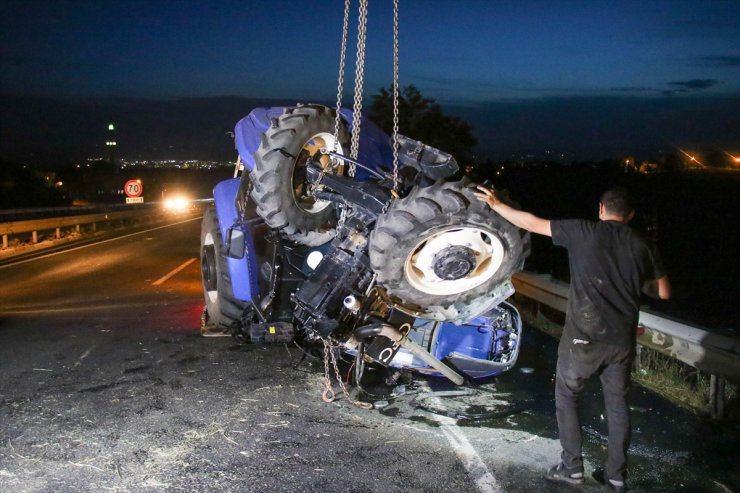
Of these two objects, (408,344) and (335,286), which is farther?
(408,344)

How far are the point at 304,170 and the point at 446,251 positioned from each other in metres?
2.18

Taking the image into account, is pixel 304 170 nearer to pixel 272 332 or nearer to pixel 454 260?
pixel 272 332

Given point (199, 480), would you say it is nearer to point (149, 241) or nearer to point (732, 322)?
point (732, 322)

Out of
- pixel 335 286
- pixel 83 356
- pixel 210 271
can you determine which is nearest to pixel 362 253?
pixel 335 286

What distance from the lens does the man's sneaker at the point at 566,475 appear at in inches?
165

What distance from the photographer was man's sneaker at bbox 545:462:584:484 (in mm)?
4184

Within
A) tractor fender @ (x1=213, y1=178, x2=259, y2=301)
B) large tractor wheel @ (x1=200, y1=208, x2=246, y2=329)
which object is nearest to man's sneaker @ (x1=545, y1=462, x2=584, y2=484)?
tractor fender @ (x1=213, y1=178, x2=259, y2=301)

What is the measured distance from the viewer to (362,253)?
5344mm

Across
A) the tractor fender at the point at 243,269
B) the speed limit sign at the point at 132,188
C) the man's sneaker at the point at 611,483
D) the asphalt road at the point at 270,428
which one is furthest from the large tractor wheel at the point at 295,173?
the speed limit sign at the point at 132,188

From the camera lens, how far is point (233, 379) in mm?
6434

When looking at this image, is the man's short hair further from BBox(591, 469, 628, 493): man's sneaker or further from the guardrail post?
the guardrail post

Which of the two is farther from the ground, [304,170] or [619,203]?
[304,170]

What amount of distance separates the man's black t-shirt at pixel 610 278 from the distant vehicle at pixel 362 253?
73cm

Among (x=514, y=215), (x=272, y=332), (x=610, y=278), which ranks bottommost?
(x=272, y=332)
